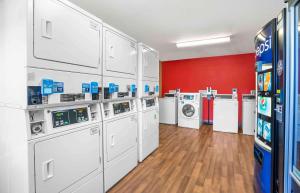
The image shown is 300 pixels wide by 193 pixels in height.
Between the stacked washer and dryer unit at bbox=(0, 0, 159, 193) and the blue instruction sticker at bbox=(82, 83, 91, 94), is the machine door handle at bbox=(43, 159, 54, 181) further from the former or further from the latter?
the blue instruction sticker at bbox=(82, 83, 91, 94)

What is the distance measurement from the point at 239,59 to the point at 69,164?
598 cm

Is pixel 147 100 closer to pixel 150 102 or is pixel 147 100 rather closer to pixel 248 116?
pixel 150 102

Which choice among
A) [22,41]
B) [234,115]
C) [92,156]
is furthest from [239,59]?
[22,41]

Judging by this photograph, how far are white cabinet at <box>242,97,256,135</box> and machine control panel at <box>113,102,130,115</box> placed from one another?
3.66 metres

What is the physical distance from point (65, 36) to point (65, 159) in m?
1.14

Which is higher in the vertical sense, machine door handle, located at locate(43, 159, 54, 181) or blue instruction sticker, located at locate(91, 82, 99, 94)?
blue instruction sticker, located at locate(91, 82, 99, 94)

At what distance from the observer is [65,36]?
1.51 metres

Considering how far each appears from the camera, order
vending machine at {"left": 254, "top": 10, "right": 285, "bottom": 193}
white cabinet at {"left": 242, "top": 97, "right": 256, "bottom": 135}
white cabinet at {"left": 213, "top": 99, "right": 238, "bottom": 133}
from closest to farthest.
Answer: vending machine at {"left": 254, "top": 10, "right": 285, "bottom": 193}
white cabinet at {"left": 242, "top": 97, "right": 256, "bottom": 135}
white cabinet at {"left": 213, "top": 99, "right": 238, "bottom": 133}

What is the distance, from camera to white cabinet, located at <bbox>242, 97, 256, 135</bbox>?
4500 mm

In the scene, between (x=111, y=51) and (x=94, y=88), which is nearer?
(x=94, y=88)

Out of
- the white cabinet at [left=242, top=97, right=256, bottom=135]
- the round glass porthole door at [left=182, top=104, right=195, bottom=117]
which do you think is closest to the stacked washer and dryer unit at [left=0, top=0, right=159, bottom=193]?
the round glass porthole door at [left=182, top=104, right=195, bottom=117]

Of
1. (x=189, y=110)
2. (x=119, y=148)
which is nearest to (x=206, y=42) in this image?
(x=189, y=110)

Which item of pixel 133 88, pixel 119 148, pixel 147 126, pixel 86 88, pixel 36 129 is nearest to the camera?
pixel 36 129

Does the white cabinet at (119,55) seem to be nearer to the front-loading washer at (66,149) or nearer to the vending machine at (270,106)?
the front-loading washer at (66,149)
